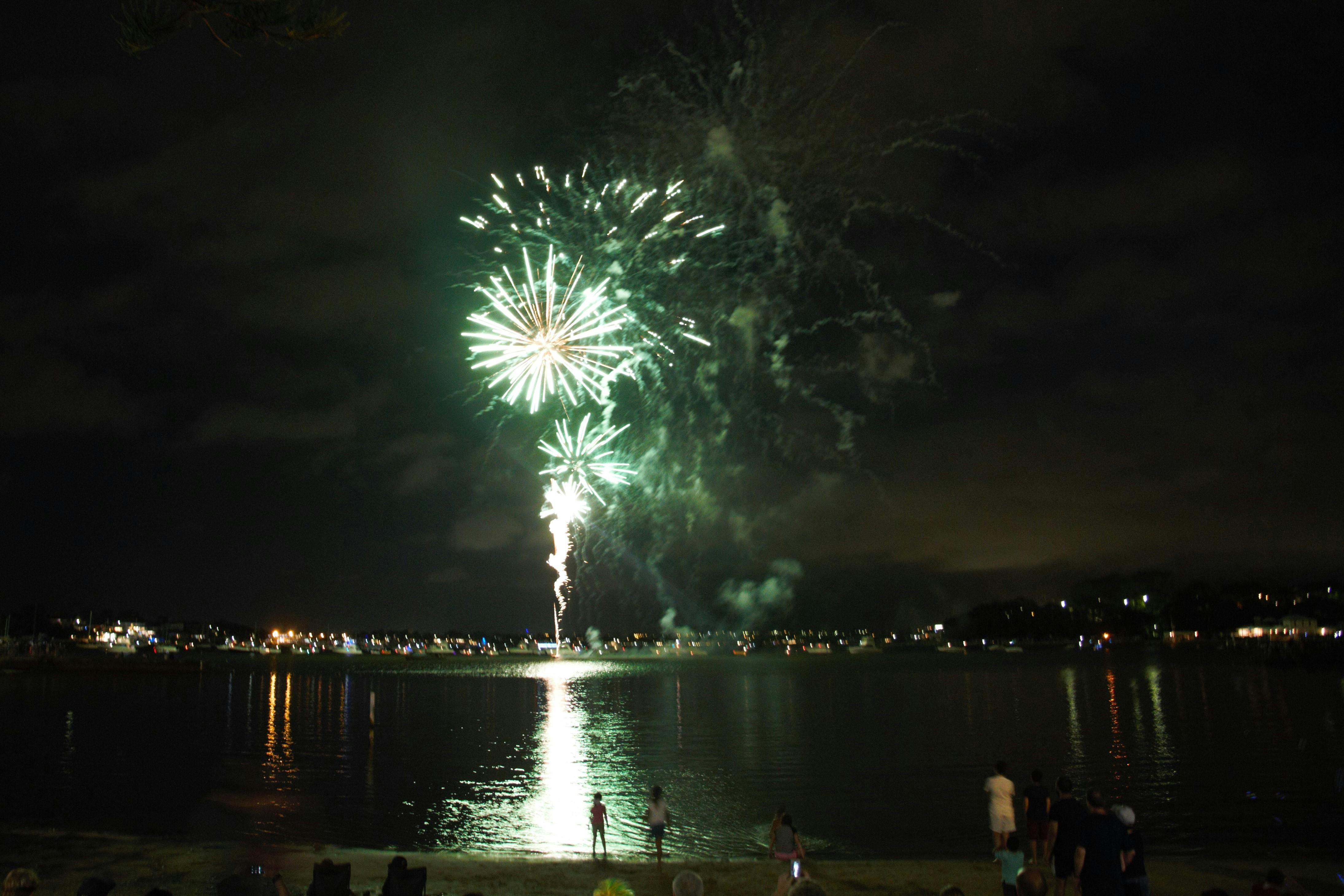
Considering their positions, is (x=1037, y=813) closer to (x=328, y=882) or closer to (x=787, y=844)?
(x=787, y=844)

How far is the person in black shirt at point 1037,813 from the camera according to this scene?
1242cm

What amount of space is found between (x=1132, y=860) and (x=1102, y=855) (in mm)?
862

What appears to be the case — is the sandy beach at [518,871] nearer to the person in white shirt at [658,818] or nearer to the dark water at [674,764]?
the person in white shirt at [658,818]

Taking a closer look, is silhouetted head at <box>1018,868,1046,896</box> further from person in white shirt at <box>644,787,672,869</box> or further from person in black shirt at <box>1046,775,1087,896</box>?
person in white shirt at <box>644,787,672,869</box>

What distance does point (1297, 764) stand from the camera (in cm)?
2897

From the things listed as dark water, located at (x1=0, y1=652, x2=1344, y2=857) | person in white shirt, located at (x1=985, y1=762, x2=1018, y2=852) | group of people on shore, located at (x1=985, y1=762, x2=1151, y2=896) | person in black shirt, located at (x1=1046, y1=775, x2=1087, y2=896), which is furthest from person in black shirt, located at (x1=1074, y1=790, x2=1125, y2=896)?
dark water, located at (x1=0, y1=652, x2=1344, y2=857)

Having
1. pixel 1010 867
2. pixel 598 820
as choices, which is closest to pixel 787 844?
pixel 1010 867

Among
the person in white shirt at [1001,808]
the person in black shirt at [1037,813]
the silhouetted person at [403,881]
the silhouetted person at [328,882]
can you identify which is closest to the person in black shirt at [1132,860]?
the person in white shirt at [1001,808]

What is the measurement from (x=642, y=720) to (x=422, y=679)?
65.3m

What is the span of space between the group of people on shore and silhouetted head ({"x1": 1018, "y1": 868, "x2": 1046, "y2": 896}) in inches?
1.6

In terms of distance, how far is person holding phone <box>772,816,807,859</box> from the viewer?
37.8 ft

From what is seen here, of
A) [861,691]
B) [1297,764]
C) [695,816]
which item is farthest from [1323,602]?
[695,816]

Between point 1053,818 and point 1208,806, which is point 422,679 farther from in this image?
point 1053,818

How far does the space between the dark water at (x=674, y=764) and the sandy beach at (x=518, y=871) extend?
180 centimetres
